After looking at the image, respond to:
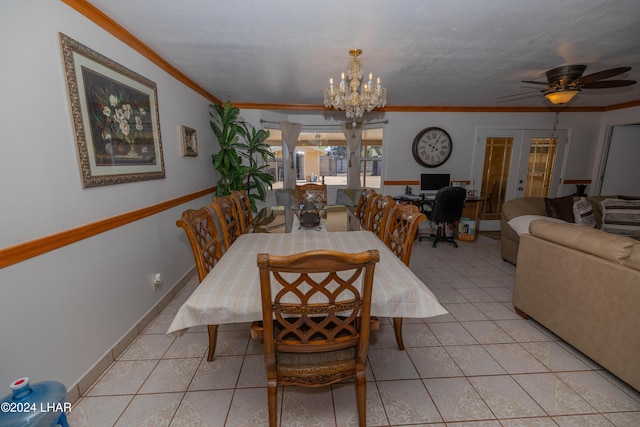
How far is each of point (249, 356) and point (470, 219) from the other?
14.0 ft

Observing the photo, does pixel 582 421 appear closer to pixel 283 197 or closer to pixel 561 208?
pixel 561 208

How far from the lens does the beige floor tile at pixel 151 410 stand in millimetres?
1364

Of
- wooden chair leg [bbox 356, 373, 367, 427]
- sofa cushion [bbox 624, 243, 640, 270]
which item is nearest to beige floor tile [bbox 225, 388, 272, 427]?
wooden chair leg [bbox 356, 373, 367, 427]

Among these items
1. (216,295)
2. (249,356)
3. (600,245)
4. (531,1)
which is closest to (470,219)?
(600,245)

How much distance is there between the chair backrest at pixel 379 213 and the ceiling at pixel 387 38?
1283 mm

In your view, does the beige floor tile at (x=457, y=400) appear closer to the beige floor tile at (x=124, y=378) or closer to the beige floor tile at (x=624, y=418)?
the beige floor tile at (x=624, y=418)

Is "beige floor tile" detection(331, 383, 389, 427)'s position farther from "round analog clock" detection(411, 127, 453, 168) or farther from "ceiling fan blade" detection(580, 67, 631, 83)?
"round analog clock" detection(411, 127, 453, 168)

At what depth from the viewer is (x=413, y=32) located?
6.50 feet

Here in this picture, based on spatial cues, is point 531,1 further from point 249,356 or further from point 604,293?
point 249,356

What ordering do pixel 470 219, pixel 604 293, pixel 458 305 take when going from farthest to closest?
1. pixel 470 219
2. pixel 458 305
3. pixel 604 293

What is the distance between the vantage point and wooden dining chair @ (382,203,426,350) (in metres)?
1.67

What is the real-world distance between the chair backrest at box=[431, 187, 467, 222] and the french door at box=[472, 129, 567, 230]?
135 cm

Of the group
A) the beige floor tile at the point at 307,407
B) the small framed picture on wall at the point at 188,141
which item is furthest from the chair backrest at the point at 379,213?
the small framed picture on wall at the point at 188,141

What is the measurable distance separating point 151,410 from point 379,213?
2.08 m
